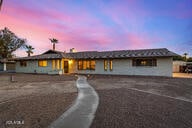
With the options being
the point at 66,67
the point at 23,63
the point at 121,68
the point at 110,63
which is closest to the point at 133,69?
A: the point at 121,68

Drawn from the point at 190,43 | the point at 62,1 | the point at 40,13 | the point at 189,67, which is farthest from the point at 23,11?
the point at 190,43

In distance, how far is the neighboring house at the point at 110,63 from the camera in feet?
59.6

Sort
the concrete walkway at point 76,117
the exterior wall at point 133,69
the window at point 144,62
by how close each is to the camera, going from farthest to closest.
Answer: the window at point 144,62, the exterior wall at point 133,69, the concrete walkway at point 76,117

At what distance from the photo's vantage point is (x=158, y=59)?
18219mm

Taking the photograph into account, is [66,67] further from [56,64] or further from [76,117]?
[76,117]

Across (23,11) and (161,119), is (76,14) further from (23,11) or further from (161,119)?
(161,119)

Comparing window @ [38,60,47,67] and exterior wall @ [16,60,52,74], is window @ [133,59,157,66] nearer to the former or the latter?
exterior wall @ [16,60,52,74]

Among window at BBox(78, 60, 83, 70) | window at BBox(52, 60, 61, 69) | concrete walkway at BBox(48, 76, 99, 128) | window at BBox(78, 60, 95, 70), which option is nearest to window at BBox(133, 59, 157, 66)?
window at BBox(78, 60, 95, 70)

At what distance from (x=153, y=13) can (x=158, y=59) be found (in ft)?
19.7

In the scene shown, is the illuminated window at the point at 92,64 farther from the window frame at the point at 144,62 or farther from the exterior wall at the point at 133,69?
the window frame at the point at 144,62

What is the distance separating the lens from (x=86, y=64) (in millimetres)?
23562

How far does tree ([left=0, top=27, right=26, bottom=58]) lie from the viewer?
114 ft

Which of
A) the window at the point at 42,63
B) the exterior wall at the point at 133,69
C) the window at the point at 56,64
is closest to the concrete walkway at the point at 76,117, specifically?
the exterior wall at the point at 133,69

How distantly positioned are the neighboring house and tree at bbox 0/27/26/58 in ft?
39.0
